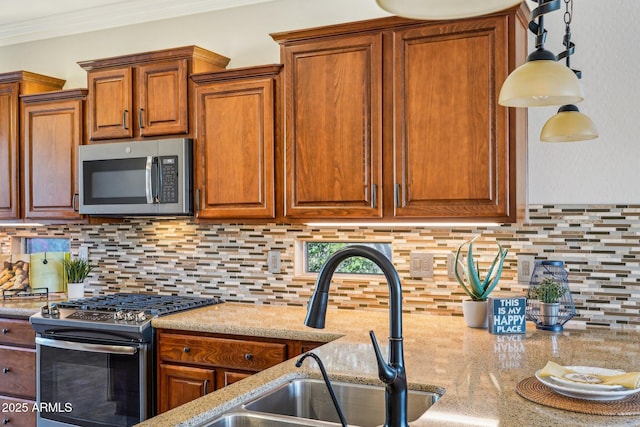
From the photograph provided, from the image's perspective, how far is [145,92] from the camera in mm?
3266

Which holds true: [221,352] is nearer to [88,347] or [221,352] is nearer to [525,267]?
[88,347]

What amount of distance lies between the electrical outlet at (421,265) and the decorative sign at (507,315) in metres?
0.52

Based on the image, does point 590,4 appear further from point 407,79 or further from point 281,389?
point 281,389

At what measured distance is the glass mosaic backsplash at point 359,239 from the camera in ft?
8.63

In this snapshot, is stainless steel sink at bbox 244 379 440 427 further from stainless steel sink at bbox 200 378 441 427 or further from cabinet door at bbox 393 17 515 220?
cabinet door at bbox 393 17 515 220

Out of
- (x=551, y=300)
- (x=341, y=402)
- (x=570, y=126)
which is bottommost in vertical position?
(x=341, y=402)

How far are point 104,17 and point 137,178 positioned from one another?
47.7 inches

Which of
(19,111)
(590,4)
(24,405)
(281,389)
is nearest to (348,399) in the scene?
(281,389)

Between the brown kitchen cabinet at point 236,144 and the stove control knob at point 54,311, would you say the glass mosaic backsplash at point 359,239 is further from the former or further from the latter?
the stove control knob at point 54,311

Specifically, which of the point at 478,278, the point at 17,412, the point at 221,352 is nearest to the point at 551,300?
the point at 478,278

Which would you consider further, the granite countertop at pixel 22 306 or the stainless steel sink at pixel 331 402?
the granite countertop at pixel 22 306

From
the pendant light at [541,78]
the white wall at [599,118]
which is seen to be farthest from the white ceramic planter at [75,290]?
the pendant light at [541,78]

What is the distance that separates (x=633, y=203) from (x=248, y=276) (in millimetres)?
1934

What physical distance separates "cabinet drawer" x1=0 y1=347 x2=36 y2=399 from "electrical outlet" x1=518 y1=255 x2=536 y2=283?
2.49 m
